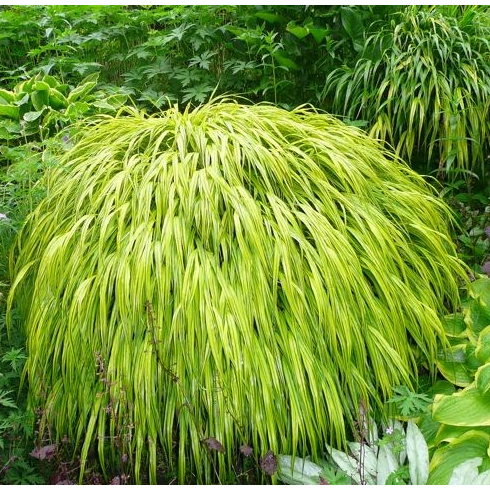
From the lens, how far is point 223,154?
208cm

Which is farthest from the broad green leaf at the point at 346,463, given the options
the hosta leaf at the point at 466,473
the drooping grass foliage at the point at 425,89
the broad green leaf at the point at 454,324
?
the drooping grass foliage at the point at 425,89

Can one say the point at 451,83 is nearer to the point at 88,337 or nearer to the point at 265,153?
the point at 265,153

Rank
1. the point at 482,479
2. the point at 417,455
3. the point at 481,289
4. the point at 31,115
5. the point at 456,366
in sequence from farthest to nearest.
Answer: the point at 31,115
the point at 481,289
the point at 456,366
the point at 417,455
the point at 482,479

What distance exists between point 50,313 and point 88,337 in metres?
0.18

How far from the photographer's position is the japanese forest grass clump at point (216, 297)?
5.91 ft

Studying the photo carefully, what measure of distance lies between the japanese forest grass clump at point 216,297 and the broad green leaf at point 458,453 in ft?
0.84

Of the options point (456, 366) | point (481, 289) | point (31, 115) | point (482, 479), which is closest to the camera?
point (482, 479)

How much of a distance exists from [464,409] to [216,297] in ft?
2.61

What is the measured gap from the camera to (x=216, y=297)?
184 centimetres

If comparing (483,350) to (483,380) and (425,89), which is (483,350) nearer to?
(483,380)

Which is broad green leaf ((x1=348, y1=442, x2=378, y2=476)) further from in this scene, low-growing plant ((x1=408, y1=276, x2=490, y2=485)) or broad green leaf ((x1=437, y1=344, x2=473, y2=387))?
broad green leaf ((x1=437, y1=344, x2=473, y2=387))

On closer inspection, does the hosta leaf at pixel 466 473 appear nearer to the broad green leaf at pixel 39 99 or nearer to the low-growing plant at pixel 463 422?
the low-growing plant at pixel 463 422

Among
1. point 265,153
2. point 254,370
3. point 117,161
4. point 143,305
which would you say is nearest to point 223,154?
point 265,153

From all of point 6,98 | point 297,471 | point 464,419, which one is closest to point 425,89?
point 464,419
